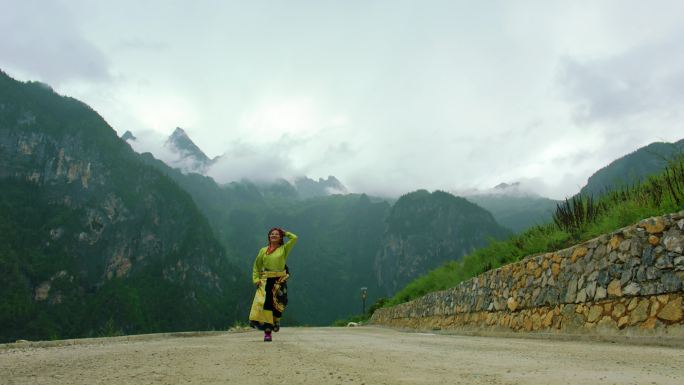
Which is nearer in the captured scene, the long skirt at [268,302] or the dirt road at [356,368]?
the dirt road at [356,368]

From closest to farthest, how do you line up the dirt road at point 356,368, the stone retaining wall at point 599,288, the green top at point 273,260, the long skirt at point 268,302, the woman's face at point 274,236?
1. the dirt road at point 356,368
2. the stone retaining wall at point 599,288
3. the long skirt at point 268,302
4. the green top at point 273,260
5. the woman's face at point 274,236

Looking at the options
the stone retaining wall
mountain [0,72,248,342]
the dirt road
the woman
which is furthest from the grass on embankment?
mountain [0,72,248,342]

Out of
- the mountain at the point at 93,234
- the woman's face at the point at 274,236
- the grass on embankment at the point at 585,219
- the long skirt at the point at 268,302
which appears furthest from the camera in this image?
the mountain at the point at 93,234

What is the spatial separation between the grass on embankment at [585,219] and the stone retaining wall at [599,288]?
67 cm

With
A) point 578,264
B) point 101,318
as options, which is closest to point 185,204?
point 101,318

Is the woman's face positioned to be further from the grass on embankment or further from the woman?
the grass on embankment

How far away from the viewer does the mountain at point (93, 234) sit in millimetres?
132250

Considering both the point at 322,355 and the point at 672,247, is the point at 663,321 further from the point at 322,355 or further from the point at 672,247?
the point at 322,355

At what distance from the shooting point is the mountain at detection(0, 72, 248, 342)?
132 metres

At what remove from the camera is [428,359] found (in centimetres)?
500

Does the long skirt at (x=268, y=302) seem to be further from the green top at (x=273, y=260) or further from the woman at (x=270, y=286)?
the green top at (x=273, y=260)

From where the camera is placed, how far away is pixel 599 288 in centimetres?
767

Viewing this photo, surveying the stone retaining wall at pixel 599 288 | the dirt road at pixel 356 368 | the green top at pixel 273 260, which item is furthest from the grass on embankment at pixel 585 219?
the green top at pixel 273 260

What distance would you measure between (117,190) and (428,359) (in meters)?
183
